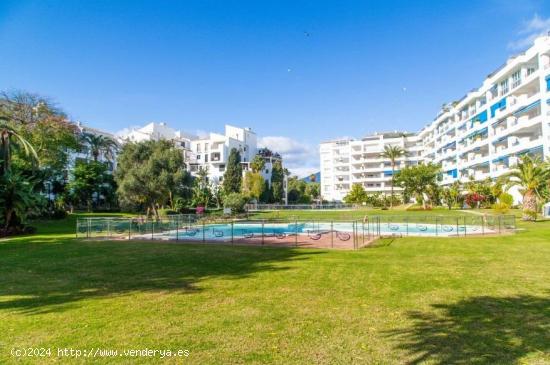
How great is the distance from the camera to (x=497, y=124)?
54688 mm

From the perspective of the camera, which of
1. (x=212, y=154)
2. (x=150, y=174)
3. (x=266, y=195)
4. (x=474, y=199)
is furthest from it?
(x=212, y=154)

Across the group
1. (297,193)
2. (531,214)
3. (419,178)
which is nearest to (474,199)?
(419,178)

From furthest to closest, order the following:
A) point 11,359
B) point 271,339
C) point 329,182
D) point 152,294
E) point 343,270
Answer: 1. point 329,182
2. point 343,270
3. point 152,294
4. point 271,339
5. point 11,359

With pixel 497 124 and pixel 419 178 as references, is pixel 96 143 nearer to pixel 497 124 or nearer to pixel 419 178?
pixel 419 178

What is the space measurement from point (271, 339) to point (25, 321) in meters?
4.99

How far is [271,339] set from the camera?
5.89 m

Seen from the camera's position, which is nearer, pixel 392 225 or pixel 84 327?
pixel 84 327

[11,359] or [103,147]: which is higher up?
[103,147]

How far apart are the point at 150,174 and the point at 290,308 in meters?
35.5

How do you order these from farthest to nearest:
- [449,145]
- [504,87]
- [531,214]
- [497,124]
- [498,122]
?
[449,145] < [497,124] < [498,122] < [504,87] < [531,214]

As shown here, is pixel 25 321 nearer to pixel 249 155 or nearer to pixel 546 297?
pixel 546 297

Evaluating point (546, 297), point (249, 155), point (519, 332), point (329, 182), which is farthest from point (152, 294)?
point (329, 182)

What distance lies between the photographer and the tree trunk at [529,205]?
32.8m

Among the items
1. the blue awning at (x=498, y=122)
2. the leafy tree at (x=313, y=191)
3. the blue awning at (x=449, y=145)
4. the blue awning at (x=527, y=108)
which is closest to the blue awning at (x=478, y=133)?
the blue awning at (x=498, y=122)
